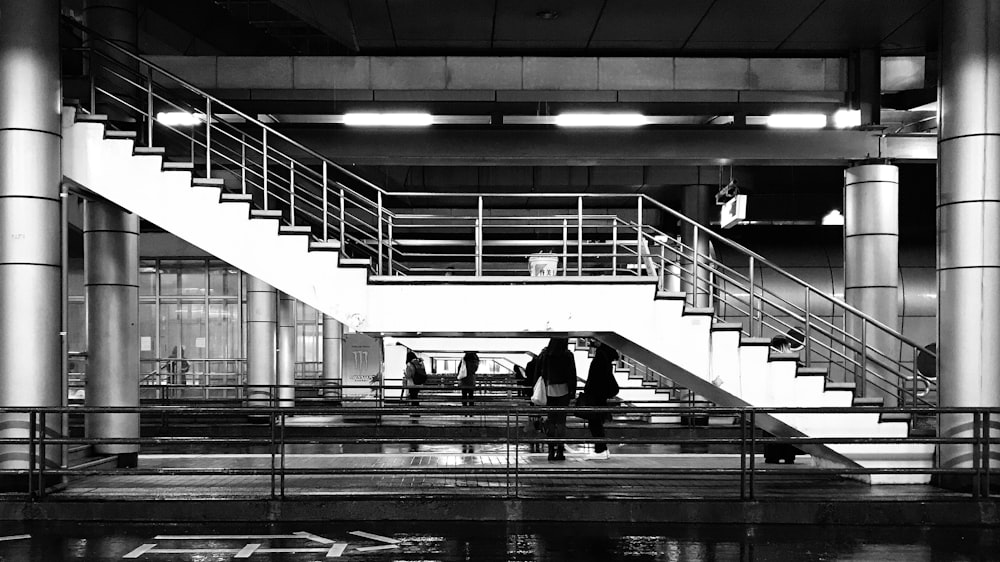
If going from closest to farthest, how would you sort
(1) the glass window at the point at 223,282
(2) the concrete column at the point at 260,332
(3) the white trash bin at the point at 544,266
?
(3) the white trash bin at the point at 544,266 → (2) the concrete column at the point at 260,332 → (1) the glass window at the point at 223,282

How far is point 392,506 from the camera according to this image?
1041 centimetres

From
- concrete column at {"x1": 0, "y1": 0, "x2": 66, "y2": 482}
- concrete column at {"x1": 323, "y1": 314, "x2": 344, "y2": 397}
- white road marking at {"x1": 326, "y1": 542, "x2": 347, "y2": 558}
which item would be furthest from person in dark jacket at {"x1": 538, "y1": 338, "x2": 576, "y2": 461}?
concrete column at {"x1": 323, "y1": 314, "x2": 344, "y2": 397}

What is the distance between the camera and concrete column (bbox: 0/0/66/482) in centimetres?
1127

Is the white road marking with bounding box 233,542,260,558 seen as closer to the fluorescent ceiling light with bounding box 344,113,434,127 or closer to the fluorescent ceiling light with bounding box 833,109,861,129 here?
the fluorescent ceiling light with bounding box 344,113,434,127

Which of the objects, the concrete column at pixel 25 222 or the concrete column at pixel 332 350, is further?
the concrete column at pixel 332 350

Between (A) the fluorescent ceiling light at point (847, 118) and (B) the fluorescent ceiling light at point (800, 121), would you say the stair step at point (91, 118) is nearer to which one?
(B) the fluorescent ceiling light at point (800, 121)

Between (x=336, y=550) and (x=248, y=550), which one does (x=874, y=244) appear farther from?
(x=248, y=550)

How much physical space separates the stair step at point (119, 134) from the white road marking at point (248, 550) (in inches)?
240

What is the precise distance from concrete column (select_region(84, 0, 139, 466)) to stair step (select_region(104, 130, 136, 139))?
2.16 m

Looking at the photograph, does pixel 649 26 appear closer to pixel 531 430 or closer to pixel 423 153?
pixel 423 153

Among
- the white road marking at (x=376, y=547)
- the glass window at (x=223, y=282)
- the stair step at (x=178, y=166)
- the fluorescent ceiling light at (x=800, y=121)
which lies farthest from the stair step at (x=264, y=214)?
the glass window at (x=223, y=282)

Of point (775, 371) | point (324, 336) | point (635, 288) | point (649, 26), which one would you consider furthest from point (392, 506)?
point (324, 336)

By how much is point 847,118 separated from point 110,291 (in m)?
12.4

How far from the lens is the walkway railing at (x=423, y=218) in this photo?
12.6 metres
